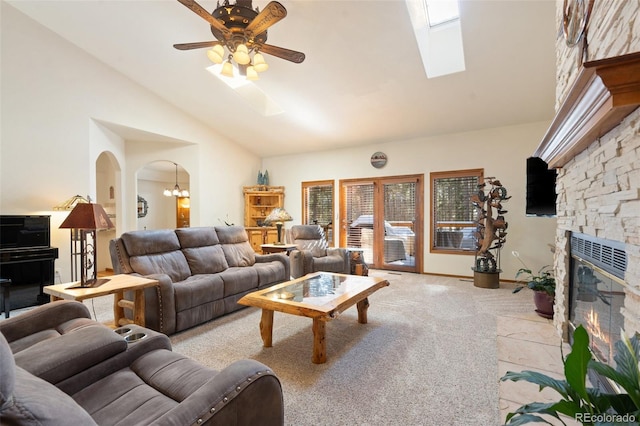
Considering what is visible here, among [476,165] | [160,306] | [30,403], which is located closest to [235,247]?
[160,306]

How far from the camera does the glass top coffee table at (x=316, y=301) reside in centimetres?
229

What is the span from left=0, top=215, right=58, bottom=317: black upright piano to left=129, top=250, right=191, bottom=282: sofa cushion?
1.65m

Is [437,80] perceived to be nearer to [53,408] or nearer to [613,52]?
[613,52]

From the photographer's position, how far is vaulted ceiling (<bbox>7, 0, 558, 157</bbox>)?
308 centimetres

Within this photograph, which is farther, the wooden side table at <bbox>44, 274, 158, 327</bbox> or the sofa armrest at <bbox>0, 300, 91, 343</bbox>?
the wooden side table at <bbox>44, 274, 158, 327</bbox>

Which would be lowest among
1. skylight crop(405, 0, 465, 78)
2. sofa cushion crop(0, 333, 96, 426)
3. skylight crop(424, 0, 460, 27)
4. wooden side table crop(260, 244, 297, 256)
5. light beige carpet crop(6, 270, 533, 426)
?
light beige carpet crop(6, 270, 533, 426)

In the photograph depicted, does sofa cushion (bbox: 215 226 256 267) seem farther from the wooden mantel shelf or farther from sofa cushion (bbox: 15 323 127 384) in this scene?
the wooden mantel shelf

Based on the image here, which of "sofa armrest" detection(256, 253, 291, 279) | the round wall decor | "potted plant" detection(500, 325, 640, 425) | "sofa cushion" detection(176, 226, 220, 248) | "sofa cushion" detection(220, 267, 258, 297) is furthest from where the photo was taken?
the round wall decor

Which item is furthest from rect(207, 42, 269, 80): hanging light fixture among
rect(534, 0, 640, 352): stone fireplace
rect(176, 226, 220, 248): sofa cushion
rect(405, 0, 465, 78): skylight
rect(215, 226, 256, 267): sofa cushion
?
rect(534, 0, 640, 352): stone fireplace

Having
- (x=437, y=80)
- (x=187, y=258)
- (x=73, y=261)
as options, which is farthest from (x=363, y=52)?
(x=73, y=261)

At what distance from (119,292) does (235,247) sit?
1.76m

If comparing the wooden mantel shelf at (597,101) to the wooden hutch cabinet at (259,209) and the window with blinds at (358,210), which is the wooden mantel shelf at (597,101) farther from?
the wooden hutch cabinet at (259,209)

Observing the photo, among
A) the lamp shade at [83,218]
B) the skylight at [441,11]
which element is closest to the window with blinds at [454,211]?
the skylight at [441,11]

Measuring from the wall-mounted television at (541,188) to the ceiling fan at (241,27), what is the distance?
2.75 meters
